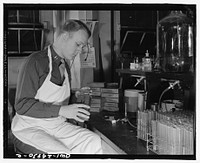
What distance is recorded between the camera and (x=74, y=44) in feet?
4.98

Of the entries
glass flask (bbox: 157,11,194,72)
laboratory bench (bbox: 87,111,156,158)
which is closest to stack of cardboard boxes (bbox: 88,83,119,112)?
laboratory bench (bbox: 87,111,156,158)

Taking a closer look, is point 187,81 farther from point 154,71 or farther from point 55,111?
point 55,111

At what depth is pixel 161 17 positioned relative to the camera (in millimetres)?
1524

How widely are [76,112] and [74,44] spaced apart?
1.26ft

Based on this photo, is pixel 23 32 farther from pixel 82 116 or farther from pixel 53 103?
pixel 82 116

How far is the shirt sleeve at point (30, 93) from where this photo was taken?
1.45 metres

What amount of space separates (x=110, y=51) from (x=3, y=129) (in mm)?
745

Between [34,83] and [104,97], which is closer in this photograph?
[34,83]

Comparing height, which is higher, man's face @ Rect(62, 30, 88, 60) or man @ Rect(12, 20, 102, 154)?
man's face @ Rect(62, 30, 88, 60)

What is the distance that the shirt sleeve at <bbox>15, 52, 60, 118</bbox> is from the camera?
1.45 meters

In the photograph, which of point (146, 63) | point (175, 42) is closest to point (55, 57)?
point (146, 63)

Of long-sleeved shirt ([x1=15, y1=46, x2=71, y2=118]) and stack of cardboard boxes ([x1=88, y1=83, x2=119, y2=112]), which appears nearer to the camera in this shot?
long-sleeved shirt ([x1=15, y1=46, x2=71, y2=118])

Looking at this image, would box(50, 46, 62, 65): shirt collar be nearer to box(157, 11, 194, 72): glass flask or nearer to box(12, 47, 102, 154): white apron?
box(12, 47, 102, 154): white apron

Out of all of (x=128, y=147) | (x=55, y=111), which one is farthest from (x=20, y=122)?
(x=128, y=147)
